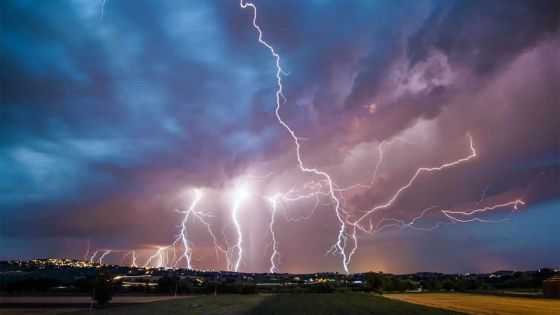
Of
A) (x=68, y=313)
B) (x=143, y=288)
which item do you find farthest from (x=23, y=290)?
(x=68, y=313)

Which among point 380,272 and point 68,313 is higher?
point 380,272

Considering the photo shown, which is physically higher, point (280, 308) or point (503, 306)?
point (503, 306)

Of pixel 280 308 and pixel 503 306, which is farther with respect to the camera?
pixel 280 308

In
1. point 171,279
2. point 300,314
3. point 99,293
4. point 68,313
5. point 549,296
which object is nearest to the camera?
point 300,314

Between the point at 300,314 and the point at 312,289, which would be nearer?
the point at 300,314

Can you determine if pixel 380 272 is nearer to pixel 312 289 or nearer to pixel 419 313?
pixel 312 289

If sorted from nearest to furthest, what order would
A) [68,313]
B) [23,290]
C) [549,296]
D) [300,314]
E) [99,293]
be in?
[300,314], [68,313], [99,293], [549,296], [23,290]

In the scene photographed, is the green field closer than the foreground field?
No

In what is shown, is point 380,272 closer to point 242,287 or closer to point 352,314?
point 242,287

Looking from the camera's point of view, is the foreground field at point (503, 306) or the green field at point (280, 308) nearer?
the foreground field at point (503, 306)

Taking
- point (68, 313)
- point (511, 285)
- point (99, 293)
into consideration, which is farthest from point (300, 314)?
point (511, 285)
